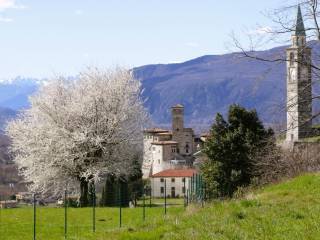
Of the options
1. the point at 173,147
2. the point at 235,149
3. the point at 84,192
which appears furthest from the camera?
the point at 173,147

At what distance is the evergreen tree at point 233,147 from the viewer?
4122 centimetres

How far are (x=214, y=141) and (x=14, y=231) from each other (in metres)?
23.4

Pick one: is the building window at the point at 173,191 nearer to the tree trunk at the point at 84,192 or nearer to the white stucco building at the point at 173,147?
the white stucco building at the point at 173,147

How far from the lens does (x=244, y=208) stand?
44.6 feet

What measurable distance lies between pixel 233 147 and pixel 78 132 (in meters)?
11.1

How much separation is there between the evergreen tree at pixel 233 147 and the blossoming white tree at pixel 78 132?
686 cm

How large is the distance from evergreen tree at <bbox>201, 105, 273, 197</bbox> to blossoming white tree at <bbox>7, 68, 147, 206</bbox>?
6.86 m

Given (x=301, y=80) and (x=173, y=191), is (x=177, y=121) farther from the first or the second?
(x=301, y=80)

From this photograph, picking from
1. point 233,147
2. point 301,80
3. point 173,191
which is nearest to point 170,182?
point 173,191

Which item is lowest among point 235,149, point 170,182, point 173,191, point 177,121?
point 173,191

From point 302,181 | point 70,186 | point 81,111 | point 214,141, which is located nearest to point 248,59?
point 302,181

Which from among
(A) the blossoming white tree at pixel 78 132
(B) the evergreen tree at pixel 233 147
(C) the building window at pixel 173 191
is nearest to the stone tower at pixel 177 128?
(C) the building window at pixel 173 191

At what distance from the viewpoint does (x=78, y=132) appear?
44.6 metres

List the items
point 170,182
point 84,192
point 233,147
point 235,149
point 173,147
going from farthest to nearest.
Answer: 1. point 173,147
2. point 170,182
3. point 84,192
4. point 235,149
5. point 233,147
